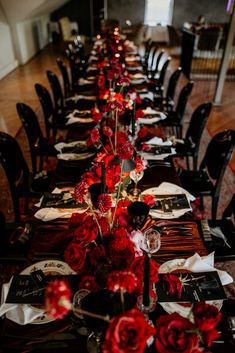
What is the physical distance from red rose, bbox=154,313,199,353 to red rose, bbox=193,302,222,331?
4 centimetres

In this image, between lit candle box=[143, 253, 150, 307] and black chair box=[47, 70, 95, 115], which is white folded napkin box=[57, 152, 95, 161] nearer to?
black chair box=[47, 70, 95, 115]

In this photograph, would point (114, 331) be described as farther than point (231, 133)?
No

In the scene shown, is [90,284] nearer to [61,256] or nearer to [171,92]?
[61,256]

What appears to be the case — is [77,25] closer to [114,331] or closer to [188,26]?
[188,26]

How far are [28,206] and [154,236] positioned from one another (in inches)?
77.2

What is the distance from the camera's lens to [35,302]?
3.48 feet

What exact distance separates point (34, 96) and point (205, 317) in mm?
5945

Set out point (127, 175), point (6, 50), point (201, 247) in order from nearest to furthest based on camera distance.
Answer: point (201, 247) < point (127, 175) < point (6, 50)

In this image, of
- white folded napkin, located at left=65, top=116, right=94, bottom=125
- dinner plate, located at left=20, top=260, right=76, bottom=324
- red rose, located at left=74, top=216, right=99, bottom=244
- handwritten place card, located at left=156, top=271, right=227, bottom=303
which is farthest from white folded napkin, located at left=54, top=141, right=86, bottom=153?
handwritten place card, located at left=156, top=271, right=227, bottom=303

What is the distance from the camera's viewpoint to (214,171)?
2.35m

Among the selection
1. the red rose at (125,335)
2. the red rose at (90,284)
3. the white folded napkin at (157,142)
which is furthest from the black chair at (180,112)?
the red rose at (125,335)

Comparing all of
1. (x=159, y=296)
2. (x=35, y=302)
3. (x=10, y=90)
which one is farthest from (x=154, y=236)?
(x=10, y=90)

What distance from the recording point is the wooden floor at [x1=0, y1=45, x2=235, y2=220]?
468 centimetres

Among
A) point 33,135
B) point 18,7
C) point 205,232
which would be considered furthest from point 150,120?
point 18,7
